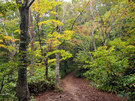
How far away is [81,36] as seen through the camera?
33.8 ft

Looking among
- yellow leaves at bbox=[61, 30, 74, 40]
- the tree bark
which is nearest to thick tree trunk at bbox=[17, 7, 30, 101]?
the tree bark

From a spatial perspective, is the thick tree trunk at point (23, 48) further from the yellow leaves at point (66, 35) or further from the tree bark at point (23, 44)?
the yellow leaves at point (66, 35)

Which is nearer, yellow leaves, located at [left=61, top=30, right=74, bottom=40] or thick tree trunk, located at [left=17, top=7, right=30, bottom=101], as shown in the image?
thick tree trunk, located at [left=17, top=7, right=30, bottom=101]

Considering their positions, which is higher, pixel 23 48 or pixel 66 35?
pixel 66 35

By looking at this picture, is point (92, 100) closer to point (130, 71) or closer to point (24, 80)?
point (130, 71)

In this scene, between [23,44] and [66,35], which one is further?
[66,35]

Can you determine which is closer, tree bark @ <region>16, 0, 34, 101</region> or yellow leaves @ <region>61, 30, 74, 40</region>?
tree bark @ <region>16, 0, 34, 101</region>

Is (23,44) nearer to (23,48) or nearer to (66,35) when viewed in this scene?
(23,48)

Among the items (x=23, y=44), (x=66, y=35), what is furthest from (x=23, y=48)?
(x=66, y=35)

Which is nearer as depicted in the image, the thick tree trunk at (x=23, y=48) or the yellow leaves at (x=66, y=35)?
the thick tree trunk at (x=23, y=48)

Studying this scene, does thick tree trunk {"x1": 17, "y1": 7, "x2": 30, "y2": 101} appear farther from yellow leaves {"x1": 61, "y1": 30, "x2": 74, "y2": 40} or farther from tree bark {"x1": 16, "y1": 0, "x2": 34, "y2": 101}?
yellow leaves {"x1": 61, "y1": 30, "x2": 74, "y2": 40}

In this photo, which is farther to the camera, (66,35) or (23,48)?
(66,35)

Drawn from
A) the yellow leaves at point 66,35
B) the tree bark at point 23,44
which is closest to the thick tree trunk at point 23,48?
the tree bark at point 23,44

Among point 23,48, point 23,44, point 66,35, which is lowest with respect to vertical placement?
point 23,48
